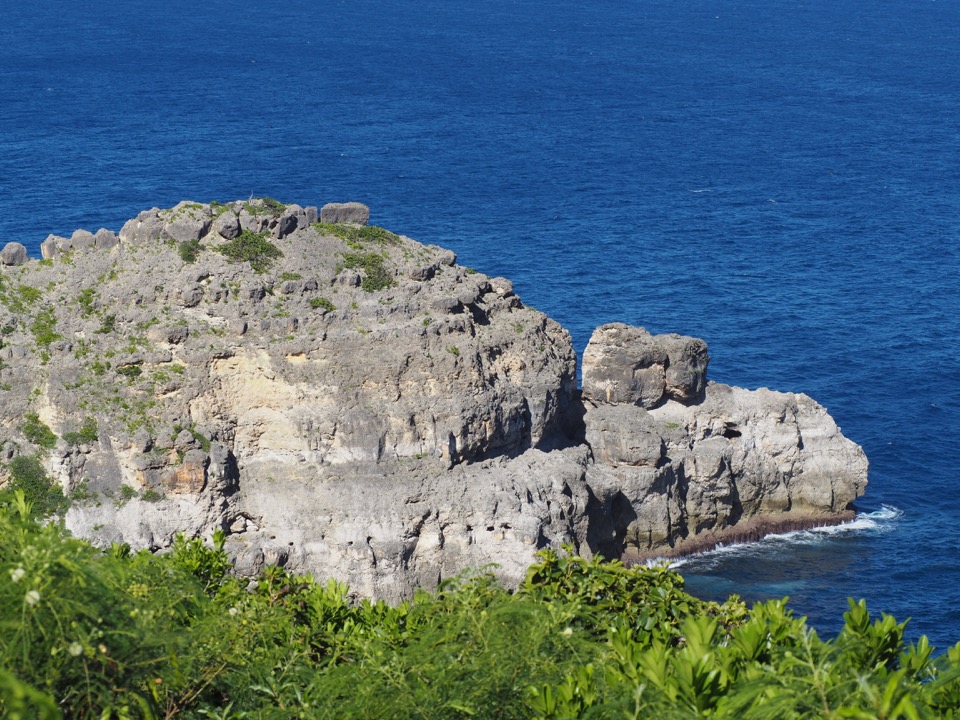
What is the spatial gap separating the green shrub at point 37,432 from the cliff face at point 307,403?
1.05 ft

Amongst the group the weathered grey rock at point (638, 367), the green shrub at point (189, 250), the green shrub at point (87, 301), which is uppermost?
the green shrub at point (189, 250)

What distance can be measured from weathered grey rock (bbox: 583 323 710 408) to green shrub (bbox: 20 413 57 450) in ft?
100

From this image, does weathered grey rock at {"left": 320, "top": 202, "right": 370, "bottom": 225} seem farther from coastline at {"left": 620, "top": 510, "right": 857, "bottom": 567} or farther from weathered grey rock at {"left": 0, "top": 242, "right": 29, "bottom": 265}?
coastline at {"left": 620, "top": 510, "right": 857, "bottom": 567}

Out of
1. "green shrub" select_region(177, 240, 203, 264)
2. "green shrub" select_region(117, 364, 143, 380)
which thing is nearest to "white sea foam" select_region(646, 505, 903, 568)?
"green shrub" select_region(117, 364, 143, 380)

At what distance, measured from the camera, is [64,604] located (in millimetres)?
29031

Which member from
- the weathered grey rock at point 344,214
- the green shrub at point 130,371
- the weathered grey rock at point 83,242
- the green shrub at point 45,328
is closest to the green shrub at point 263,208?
the weathered grey rock at point 344,214

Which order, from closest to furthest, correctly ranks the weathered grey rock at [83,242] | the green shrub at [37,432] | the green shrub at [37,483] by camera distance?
the green shrub at [37,483]
the green shrub at [37,432]
the weathered grey rock at [83,242]

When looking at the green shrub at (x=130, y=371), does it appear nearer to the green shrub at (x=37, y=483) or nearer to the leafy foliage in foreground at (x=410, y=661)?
the green shrub at (x=37, y=483)

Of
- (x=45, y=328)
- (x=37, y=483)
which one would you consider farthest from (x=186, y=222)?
(x=37, y=483)

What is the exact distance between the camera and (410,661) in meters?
36.0

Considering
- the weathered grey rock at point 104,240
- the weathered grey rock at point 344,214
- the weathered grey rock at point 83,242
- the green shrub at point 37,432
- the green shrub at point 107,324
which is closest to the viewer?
the green shrub at point 37,432

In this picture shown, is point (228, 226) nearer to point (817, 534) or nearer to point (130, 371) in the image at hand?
point (130, 371)

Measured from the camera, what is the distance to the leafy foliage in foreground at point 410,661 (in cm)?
2888

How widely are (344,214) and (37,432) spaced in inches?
850
